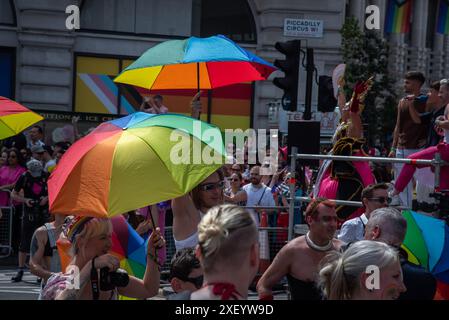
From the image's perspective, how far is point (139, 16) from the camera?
96.6ft

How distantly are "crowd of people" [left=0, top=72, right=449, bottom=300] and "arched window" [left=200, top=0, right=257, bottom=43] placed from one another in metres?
16.8

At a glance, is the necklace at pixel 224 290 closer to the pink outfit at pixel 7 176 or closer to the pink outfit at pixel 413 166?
the pink outfit at pixel 413 166

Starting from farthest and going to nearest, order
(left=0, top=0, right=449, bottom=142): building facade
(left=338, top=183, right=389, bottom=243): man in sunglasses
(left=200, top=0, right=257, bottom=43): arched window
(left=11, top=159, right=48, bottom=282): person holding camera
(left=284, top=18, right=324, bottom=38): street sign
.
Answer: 1. (left=200, top=0, right=257, bottom=43): arched window
2. (left=0, top=0, right=449, bottom=142): building facade
3. (left=284, top=18, right=324, bottom=38): street sign
4. (left=11, top=159, right=48, bottom=282): person holding camera
5. (left=338, top=183, right=389, bottom=243): man in sunglasses

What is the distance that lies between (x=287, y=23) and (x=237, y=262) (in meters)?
15.3

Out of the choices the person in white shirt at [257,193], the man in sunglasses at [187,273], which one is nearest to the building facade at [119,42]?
the person in white shirt at [257,193]

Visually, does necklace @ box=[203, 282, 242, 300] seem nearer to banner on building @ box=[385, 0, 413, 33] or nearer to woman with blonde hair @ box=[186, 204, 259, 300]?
woman with blonde hair @ box=[186, 204, 259, 300]

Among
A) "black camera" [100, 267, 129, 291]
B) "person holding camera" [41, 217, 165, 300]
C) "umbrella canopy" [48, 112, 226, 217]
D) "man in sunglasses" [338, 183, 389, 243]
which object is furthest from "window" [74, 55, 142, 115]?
"black camera" [100, 267, 129, 291]

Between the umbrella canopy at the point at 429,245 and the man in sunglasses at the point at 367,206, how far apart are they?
17.1 inches

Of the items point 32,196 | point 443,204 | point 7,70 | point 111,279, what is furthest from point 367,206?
point 7,70

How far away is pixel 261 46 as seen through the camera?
29500 mm

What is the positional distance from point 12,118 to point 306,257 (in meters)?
4.92

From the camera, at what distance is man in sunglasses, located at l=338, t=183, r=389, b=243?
8109 millimetres
